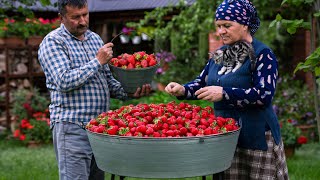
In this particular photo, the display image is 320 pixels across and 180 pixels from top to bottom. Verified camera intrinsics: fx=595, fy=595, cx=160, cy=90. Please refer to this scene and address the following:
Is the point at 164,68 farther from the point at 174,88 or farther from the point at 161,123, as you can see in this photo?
the point at 161,123

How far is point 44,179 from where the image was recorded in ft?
18.7

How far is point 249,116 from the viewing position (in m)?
3.32

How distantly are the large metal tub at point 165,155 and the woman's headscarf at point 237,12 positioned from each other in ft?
2.14

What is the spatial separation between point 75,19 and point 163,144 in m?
1.05

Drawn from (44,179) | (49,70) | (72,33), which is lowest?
(44,179)

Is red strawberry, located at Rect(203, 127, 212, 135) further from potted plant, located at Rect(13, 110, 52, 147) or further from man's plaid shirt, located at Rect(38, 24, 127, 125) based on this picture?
potted plant, located at Rect(13, 110, 52, 147)

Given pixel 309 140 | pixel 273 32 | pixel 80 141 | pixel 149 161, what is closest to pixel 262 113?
pixel 149 161

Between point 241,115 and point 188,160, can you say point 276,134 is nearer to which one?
point 241,115

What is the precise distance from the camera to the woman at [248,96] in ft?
10.3

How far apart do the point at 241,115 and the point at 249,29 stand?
49 centimetres

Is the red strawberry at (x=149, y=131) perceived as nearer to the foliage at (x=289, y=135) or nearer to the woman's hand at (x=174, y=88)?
the woman's hand at (x=174, y=88)

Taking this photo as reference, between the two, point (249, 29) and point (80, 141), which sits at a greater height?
point (249, 29)

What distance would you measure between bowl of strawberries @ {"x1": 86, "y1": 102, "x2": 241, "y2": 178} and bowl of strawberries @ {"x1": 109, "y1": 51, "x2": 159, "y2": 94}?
1.66ft

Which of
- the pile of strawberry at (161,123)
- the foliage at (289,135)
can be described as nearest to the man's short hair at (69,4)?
the pile of strawberry at (161,123)
